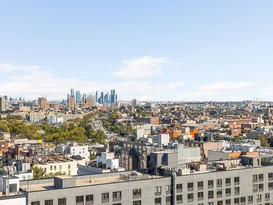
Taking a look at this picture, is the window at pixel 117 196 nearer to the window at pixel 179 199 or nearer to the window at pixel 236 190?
the window at pixel 179 199

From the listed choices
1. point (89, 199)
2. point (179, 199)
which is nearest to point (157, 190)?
→ point (179, 199)

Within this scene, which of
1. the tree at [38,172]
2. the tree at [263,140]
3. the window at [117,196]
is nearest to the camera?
the window at [117,196]

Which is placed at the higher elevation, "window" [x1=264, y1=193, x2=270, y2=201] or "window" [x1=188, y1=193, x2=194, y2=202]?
"window" [x1=188, y1=193, x2=194, y2=202]

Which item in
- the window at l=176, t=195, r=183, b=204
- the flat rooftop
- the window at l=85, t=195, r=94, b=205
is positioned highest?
the flat rooftop

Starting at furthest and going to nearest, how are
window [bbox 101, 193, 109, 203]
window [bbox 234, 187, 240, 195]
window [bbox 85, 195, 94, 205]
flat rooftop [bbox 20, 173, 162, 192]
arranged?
window [bbox 234, 187, 240, 195]
flat rooftop [bbox 20, 173, 162, 192]
window [bbox 101, 193, 109, 203]
window [bbox 85, 195, 94, 205]

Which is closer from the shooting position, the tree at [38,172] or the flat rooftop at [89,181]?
the flat rooftop at [89,181]

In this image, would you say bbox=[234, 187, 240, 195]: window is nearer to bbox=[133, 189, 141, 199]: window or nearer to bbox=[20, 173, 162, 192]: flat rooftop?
bbox=[20, 173, 162, 192]: flat rooftop

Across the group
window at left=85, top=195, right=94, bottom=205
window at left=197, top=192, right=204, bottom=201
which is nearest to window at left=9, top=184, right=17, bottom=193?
window at left=85, top=195, right=94, bottom=205

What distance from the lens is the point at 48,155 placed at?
12200cm

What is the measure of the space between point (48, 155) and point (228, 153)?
50533 millimetres

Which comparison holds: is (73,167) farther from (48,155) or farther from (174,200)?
(174,200)

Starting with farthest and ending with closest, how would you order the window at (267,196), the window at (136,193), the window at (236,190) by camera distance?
the window at (267,196)
the window at (236,190)
the window at (136,193)

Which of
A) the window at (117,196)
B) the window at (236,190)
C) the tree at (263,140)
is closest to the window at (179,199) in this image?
the window at (117,196)

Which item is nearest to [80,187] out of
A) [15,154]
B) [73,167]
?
[73,167]
